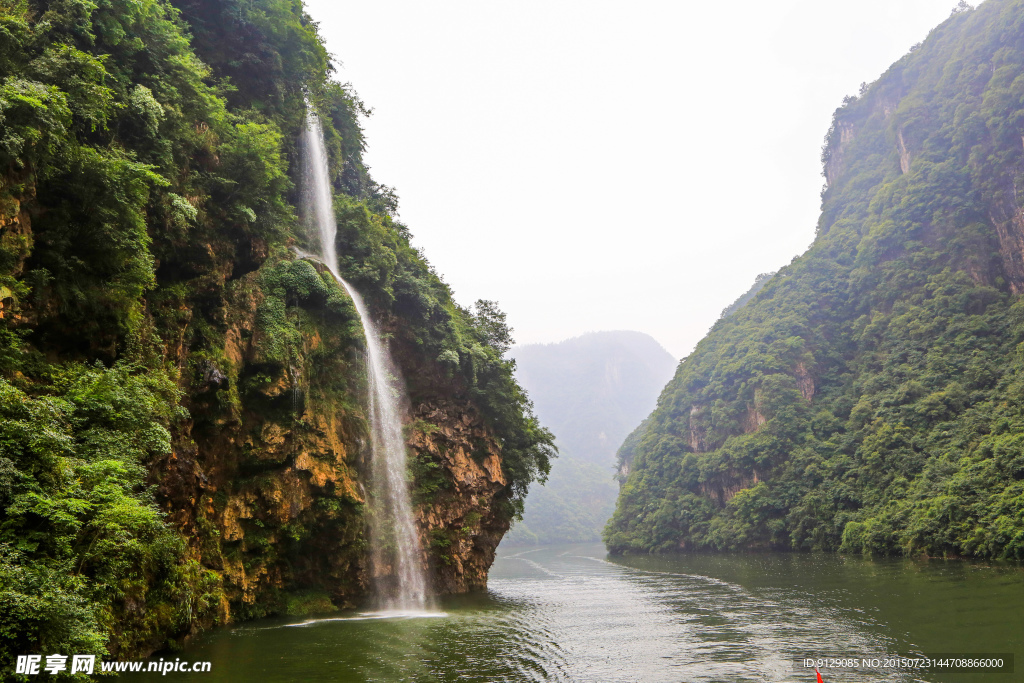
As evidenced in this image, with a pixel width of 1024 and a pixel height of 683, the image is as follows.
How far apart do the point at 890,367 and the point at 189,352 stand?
2737 inches

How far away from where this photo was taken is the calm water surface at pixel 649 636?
12.5 m

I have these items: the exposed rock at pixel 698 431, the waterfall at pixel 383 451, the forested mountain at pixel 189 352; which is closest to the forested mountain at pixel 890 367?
the exposed rock at pixel 698 431

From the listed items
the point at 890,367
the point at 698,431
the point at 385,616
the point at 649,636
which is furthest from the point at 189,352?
the point at 698,431

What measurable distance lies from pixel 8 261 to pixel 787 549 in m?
65.9

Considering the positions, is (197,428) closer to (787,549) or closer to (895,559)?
(895,559)

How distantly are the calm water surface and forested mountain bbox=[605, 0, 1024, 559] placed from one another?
17.6 m

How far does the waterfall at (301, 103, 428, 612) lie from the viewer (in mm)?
24219

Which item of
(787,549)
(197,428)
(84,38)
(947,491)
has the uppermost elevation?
(84,38)

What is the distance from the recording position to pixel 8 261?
11.1 meters

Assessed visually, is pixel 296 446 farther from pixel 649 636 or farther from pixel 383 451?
pixel 649 636

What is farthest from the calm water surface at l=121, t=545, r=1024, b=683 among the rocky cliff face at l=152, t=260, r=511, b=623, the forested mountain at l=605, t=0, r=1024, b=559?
the forested mountain at l=605, t=0, r=1024, b=559

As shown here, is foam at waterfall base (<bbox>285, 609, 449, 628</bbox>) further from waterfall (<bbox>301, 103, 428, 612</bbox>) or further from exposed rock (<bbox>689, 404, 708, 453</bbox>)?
exposed rock (<bbox>689, 404, 708, 453</bbox>)

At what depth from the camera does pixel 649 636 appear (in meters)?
17.3

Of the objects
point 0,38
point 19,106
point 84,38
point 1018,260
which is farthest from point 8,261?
point 1018,260
